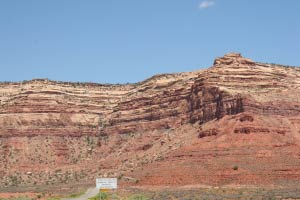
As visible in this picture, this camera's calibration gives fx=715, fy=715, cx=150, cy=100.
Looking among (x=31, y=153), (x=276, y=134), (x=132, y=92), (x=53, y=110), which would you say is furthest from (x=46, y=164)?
(x=276, y=134)

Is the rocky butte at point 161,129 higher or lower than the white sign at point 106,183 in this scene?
higher

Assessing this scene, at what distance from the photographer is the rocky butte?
2926 inches

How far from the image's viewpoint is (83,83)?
123 metres

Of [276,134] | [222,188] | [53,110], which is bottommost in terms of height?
[222,188]

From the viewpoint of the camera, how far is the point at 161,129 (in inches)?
3969

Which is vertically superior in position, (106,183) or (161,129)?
(161,129)

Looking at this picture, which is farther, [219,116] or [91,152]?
[91,152]

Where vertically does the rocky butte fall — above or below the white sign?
above

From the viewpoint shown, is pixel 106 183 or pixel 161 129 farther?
pixel 161 129

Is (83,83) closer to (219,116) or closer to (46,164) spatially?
(46,164)

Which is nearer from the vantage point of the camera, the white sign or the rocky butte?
the white sign

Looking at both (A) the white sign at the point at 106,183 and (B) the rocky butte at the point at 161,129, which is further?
(B) the rocky butte at the point at 161,129

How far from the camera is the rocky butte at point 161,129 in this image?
74.3 metres

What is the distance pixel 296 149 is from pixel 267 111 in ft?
25.3
